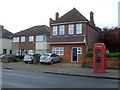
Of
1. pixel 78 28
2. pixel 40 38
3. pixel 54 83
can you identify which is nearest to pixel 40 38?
pixel 40 38

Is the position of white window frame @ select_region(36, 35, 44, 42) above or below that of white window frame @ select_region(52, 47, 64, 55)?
above

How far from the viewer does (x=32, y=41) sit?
121 feet

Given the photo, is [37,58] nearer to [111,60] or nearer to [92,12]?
[111,60]

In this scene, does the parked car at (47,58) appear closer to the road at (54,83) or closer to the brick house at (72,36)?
the brick house at (72,36)

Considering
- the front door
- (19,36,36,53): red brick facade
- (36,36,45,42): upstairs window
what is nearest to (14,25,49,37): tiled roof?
(36,36,45,42): upstairs window

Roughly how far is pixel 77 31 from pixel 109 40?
925 centimetres

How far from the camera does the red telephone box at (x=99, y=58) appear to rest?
15188 millimetres

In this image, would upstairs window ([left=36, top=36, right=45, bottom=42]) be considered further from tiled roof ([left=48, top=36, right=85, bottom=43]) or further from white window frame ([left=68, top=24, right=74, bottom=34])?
white window frame ([left=68, top=24, right=74, bottom=34])

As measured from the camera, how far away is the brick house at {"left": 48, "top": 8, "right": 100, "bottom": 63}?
2659cm

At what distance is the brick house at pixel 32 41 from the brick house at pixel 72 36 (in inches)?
242

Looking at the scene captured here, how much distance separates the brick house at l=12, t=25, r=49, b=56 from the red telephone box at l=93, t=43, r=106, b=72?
791 inches

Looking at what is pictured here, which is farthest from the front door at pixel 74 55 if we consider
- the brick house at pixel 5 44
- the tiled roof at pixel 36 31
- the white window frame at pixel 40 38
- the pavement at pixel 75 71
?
the brick house at pixel 5 44

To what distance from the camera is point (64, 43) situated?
27562mm

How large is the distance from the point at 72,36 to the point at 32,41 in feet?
39.9
